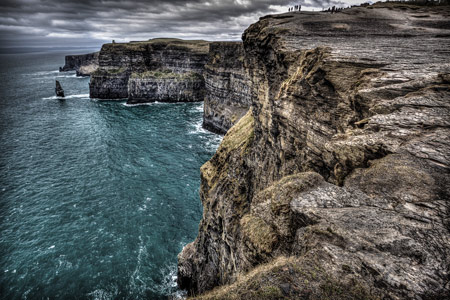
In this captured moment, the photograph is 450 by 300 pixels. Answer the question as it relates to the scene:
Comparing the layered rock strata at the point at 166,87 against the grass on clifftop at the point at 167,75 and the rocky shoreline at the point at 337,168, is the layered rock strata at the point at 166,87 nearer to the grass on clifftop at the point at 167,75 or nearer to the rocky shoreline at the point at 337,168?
the grass on clifftop at the point at 167,75

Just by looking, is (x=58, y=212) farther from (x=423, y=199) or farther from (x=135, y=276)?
(x=423, y=199)

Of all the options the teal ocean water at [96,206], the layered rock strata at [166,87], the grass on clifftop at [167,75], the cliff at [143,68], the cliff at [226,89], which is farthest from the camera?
the grass on clifftop at [167,75]

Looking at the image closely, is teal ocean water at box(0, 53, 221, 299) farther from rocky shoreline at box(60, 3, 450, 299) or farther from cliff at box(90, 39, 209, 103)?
cliff at box(90, 39, 209, 103)

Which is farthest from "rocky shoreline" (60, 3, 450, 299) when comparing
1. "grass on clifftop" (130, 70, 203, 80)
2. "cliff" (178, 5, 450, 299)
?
"grass on clifftop" (130, 70, 203, 80)

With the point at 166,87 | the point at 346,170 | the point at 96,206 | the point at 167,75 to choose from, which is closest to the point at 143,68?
the point at 167,75

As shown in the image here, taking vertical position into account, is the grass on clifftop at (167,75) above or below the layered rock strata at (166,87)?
above

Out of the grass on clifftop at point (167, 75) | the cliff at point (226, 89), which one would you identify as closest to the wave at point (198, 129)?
the cliff at point (226, 89)

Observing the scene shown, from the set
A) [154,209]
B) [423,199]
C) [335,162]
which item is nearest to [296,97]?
[335,162]
